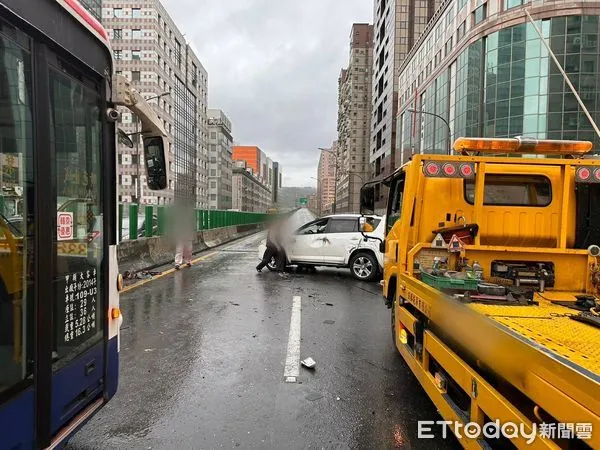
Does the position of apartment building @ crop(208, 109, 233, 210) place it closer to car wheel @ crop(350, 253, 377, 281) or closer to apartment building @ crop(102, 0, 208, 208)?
apartment building @ crop(102, 0, 208, 208)

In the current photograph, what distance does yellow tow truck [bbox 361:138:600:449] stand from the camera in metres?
2.03

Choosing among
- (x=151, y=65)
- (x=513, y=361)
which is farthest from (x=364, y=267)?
(x=151, y=65)

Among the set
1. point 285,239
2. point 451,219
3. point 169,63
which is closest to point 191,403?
point 451,219

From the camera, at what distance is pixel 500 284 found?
3.79 meters

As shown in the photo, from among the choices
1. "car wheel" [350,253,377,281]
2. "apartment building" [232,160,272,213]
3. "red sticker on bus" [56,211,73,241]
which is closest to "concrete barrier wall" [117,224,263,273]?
"car wheel" [350,253,377,281]

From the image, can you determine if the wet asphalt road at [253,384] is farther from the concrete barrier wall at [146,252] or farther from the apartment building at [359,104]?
the apartment building at [359,104]

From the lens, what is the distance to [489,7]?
41.8m

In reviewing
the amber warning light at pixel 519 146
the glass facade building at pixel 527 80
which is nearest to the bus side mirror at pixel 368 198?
the amber warning light at pixel 519 146

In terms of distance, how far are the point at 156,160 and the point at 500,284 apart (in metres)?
3.19

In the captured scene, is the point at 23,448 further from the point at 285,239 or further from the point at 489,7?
the point at 489,7

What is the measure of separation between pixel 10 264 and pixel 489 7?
50.0m

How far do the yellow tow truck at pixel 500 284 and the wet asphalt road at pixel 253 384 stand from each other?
0.55 m

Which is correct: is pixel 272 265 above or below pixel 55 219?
below

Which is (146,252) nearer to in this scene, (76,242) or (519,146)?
(76,242)
